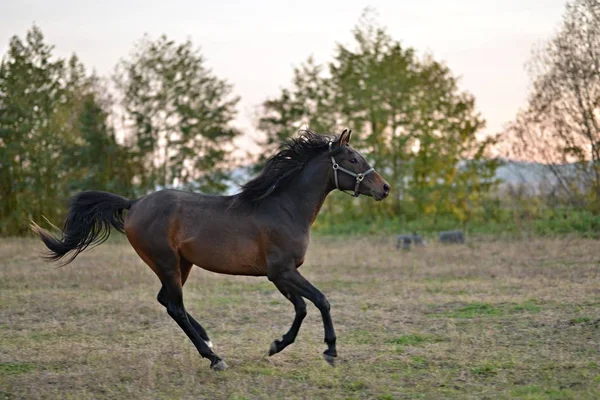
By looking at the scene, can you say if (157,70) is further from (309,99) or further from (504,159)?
(504,159)

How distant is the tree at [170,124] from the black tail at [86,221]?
907 inches

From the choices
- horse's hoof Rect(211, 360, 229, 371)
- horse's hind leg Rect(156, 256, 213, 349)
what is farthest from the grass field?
horse's hind leg Rect(156, 256, 213, 349)

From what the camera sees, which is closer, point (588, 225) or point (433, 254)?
point (433, 254)

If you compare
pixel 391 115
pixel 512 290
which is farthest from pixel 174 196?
pixel 391 115

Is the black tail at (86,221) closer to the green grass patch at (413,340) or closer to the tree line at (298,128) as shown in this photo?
the green grass patch at (413,340)

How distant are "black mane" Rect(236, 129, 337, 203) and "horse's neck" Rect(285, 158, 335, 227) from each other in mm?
87

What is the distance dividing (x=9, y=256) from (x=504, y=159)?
1533 centimetres

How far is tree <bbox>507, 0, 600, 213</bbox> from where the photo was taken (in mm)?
22438

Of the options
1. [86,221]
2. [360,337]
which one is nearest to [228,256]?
[86,221]

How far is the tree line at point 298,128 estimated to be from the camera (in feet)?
78.4

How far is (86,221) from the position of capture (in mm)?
8305

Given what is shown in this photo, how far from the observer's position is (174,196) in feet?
26.1

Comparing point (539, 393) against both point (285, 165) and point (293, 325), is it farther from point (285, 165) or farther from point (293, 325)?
point (285, 165)

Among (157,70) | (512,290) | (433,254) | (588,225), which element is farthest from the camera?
(157,70)
